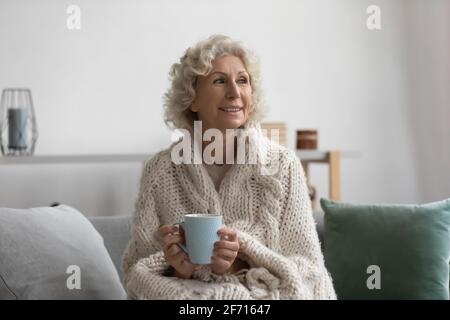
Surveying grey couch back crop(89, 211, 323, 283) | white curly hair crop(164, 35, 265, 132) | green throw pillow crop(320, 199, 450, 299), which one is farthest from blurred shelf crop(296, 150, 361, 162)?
white curly hair crop(164, 35, 265, 132)

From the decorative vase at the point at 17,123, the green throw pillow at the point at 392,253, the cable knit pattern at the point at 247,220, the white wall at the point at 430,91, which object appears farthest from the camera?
the white wall at the point at 430,91

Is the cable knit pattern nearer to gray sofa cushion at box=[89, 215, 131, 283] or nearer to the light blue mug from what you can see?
the light blue mug

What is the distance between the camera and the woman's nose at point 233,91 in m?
1.84

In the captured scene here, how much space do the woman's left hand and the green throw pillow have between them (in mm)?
877

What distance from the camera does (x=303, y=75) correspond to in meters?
3.88

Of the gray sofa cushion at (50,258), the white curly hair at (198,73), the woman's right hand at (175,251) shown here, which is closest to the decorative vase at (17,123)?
the gray sofa cushion at (50,258)

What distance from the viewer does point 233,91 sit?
184 centimetres

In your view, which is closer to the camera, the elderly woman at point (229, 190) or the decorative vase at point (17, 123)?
the elderly woman at point (229, 190)

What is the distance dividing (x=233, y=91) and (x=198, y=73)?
10 cm

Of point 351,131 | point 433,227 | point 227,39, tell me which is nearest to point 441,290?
point 433,227

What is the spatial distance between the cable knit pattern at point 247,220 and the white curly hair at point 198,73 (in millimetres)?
84

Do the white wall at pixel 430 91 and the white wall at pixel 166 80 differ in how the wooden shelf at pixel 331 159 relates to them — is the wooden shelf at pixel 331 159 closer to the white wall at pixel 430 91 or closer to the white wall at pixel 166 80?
the white wall at pixel 166 80

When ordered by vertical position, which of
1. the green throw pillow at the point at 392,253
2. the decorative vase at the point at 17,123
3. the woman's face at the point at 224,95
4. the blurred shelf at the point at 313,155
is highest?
the woman's face at the point at 224,95

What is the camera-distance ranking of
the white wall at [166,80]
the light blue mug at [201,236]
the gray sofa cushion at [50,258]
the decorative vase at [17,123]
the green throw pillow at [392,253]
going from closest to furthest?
the light blue mug at [201,236] → the gray sofa cushion at [50,258] → the green throw pillow at [392,253] → the decorative vase at [17,123] → the white wall at [166,80]
